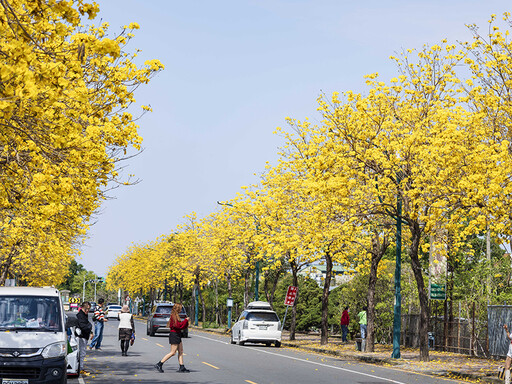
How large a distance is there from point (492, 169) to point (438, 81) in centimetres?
769

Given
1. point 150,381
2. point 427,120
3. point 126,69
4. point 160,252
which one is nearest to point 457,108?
point 427,120

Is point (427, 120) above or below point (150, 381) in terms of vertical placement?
above

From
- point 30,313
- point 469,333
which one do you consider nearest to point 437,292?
point 469,333

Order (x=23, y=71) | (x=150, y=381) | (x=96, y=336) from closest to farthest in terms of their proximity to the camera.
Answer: (x=23, y=71)
(x=150, y=381)
(x=96, y=336)

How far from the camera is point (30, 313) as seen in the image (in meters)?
14.5

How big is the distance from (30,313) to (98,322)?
15.0 metres

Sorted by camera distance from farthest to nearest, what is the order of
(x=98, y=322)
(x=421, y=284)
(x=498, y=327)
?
1. (x=98, y=322)
2. (x=498, y=327)
3. (x=421, y=284)

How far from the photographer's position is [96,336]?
1160 inches

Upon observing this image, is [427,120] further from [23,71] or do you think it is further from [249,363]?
[23,71]

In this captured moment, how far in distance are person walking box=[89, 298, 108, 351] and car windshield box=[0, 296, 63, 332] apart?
1313 cm

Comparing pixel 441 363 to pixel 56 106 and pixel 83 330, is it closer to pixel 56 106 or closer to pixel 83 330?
pixel 83 330

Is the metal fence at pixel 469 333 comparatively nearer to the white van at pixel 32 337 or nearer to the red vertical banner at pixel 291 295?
the red vertical banner at pixel 291 295

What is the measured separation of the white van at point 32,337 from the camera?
43.3 ft

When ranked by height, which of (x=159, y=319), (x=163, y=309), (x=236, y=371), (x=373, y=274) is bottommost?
(x=236, y=371)
